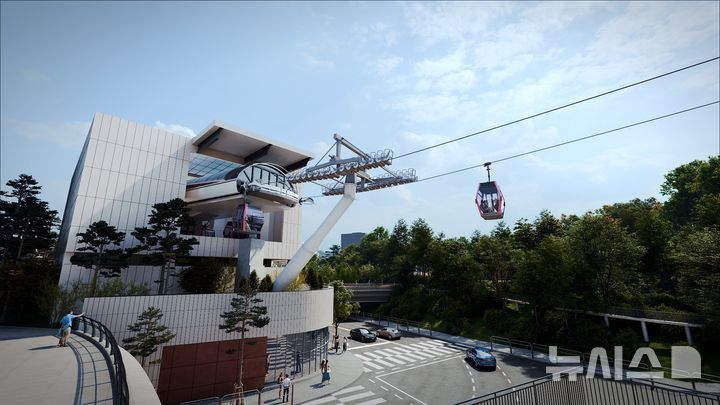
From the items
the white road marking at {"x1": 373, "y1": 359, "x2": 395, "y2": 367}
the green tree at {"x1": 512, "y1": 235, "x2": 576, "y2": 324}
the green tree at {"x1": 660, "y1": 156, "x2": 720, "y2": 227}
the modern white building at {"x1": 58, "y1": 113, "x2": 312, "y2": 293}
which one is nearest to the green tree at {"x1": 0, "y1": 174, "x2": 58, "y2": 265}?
the modern white building at {"x1": 58, "y1": 113, "x2": 312, "y2": 293}

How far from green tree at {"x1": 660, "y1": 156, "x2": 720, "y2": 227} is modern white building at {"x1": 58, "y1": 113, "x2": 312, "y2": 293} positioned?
40.6 meters

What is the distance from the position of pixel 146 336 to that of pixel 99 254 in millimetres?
7471

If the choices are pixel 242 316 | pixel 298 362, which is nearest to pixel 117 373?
pixel 242 316

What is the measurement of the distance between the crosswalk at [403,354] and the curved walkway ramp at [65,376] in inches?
719

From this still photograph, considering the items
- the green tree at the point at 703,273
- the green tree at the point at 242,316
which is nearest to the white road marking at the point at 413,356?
the green tree at the point at 242,316

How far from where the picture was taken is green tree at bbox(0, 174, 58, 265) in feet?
80.0

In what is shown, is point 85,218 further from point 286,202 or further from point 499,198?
point 499,198

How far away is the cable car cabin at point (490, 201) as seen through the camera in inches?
674

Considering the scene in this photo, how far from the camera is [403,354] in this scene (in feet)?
93.2

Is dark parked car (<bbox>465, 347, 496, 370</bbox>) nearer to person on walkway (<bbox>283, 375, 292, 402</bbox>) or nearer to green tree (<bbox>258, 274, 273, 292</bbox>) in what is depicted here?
person on walkway (<bbox>283, 375, 292, 402</bbox>)

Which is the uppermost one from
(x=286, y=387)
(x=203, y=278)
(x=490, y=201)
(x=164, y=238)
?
(x=490, y=201)

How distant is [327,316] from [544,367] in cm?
1729

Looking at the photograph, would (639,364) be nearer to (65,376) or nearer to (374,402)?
(374,402)

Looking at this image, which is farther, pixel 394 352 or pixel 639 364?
pixel 394 352
